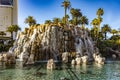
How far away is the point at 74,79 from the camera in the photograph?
34.1 meters

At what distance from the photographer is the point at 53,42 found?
246ft

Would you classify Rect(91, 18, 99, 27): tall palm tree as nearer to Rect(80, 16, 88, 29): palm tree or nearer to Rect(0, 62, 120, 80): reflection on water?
Rect(80, 16, 88, 29): palm tree

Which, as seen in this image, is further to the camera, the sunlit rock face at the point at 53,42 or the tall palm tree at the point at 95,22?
the tall palm tree at the point at 95,22

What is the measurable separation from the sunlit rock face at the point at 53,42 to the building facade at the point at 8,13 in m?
59.5

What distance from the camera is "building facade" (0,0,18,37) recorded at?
5381 inches

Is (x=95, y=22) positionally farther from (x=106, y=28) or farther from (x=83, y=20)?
(x=106, y=28)

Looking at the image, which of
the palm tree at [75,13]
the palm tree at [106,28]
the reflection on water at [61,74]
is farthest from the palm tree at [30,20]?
the reflection on water at [61,74]

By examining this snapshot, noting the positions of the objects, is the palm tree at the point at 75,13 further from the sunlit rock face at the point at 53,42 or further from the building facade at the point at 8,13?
→ the building facade at the point at 8,13

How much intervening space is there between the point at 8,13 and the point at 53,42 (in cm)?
7009

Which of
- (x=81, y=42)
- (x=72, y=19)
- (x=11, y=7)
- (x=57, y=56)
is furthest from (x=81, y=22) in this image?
(x=11, y=7)

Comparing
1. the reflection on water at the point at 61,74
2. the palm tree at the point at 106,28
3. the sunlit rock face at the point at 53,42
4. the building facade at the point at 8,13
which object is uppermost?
the building facade at the point at 8,13

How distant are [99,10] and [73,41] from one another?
3232cm

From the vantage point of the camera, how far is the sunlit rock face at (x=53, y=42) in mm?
72375

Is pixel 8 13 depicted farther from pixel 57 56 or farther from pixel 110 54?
pixel 57 56
